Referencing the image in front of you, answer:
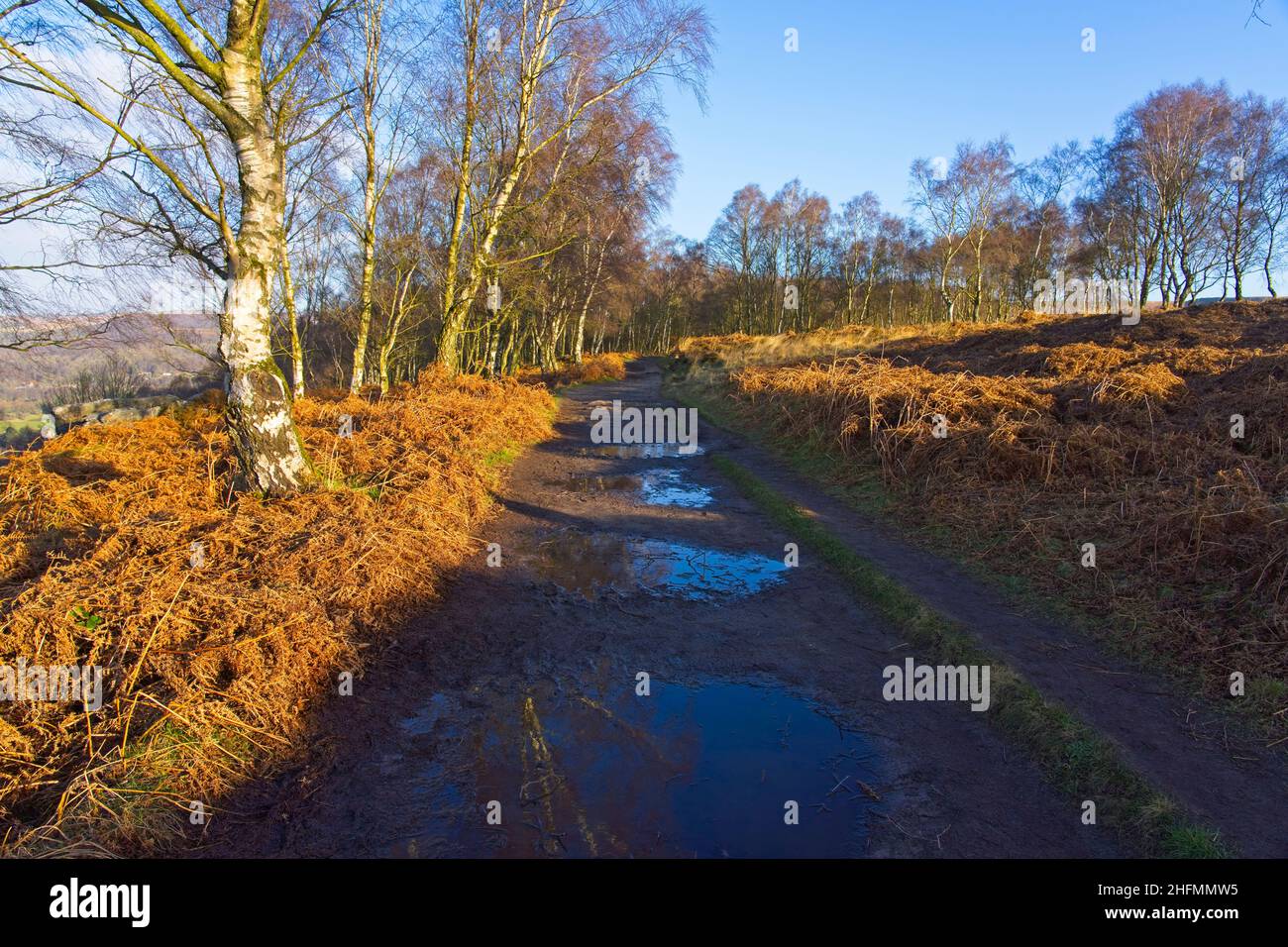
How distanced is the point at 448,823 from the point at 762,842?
5.41 ft

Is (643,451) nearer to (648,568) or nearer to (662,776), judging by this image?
(648,568)

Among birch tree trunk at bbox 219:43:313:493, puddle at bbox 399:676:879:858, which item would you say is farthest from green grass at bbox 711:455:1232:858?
birch tree trunk at bbox 219:43:313:493

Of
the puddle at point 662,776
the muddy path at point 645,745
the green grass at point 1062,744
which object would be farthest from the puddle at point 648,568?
the puddle at point 662,776

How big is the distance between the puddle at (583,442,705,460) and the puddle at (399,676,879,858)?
1006 cm

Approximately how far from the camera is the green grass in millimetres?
3422

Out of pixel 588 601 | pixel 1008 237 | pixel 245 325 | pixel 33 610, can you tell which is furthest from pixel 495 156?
pixel 1008 237

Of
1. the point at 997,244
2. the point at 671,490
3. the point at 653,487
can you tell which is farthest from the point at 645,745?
the point at 997,244

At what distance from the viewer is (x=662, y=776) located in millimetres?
3955

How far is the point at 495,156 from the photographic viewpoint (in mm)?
17125

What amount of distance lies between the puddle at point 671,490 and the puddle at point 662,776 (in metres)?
5.83

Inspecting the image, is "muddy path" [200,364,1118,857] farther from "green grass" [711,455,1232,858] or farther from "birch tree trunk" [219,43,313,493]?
"birch tree trunk" [219,43,313,493]

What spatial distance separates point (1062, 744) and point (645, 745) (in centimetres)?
267

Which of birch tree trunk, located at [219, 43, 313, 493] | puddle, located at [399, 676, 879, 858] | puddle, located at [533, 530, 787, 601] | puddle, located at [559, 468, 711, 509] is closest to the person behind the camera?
puddle, located at [399, 676, 879, 858]
